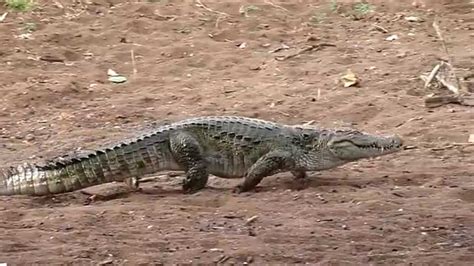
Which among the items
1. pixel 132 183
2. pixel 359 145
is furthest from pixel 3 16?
pixel 359 145

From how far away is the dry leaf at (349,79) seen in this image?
829 cm

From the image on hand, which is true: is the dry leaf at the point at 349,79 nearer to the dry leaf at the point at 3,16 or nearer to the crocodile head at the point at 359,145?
the crocodile head at the point at 359,145

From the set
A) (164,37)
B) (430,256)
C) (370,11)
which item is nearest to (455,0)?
(370,11)

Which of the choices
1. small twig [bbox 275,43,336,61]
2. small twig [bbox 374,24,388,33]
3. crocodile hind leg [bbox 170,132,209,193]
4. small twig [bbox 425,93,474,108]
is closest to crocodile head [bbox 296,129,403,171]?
crocodile hind leg [bbox 170,132,209,193]

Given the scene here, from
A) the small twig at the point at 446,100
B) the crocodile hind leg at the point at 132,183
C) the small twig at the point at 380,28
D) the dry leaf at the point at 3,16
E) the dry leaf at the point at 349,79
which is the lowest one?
the dry leaf at the point at 3,16

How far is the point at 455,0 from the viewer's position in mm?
11125

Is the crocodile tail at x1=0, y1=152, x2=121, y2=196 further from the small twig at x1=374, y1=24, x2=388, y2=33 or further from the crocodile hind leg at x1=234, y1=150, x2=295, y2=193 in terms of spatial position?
the small twig at x1=374, y1=24, x2=388, y2=33

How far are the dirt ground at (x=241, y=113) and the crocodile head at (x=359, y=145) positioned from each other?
0.13 m

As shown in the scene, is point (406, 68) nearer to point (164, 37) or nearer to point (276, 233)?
point (164, 37)

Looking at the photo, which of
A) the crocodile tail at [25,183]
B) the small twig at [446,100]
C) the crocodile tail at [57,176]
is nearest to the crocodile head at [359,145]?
the crocodile tail at [57,176]

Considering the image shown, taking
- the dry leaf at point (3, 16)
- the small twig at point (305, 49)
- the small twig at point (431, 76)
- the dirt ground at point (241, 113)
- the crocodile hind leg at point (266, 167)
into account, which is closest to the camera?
the dirt ground at point (241, 113)

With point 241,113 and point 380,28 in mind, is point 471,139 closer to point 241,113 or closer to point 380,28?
point 241,113

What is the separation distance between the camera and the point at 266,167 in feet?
19.6

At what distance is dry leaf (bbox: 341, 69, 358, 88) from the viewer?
829 cm
